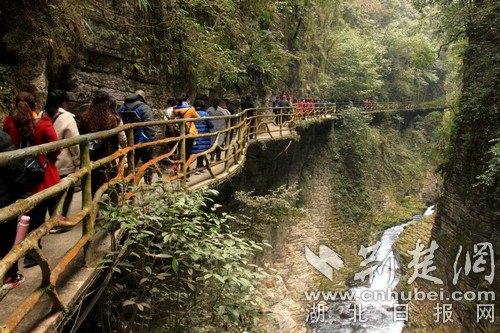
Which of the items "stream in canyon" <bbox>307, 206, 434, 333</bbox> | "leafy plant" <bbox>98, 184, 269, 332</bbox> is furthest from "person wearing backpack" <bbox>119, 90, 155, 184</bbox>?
"stream in canyon" <bbox>307, 206, 434, 333</bbox>

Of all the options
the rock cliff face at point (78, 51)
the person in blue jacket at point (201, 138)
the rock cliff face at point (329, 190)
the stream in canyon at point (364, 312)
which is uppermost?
the rock cliff face at point (78, 51)

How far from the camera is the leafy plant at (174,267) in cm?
309

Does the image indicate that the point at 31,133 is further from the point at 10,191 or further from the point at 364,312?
the point at 364,312

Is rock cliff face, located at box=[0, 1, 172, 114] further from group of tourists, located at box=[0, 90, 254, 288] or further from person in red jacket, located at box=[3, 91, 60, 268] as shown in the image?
person in red jacket, located at box=[3, 91, 60, 268]

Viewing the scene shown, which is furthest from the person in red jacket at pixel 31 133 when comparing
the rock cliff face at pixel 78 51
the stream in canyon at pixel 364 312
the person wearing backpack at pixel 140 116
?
the stream in canyon at pixel 364 312

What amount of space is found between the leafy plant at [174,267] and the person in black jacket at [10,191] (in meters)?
0.65

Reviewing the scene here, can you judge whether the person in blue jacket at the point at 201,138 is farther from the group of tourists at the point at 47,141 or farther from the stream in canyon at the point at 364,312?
the stream in canyon at the point at 364,312

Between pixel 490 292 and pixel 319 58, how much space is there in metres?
19.1

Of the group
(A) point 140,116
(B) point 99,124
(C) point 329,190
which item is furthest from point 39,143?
Answer: (C) point 329,190

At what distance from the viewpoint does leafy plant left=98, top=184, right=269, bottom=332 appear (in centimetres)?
309

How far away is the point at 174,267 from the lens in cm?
288

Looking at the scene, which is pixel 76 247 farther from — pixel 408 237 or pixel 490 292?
pixel 408 237

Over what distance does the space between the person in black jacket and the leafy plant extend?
0.65 m

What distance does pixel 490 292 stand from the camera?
766 centimetres
